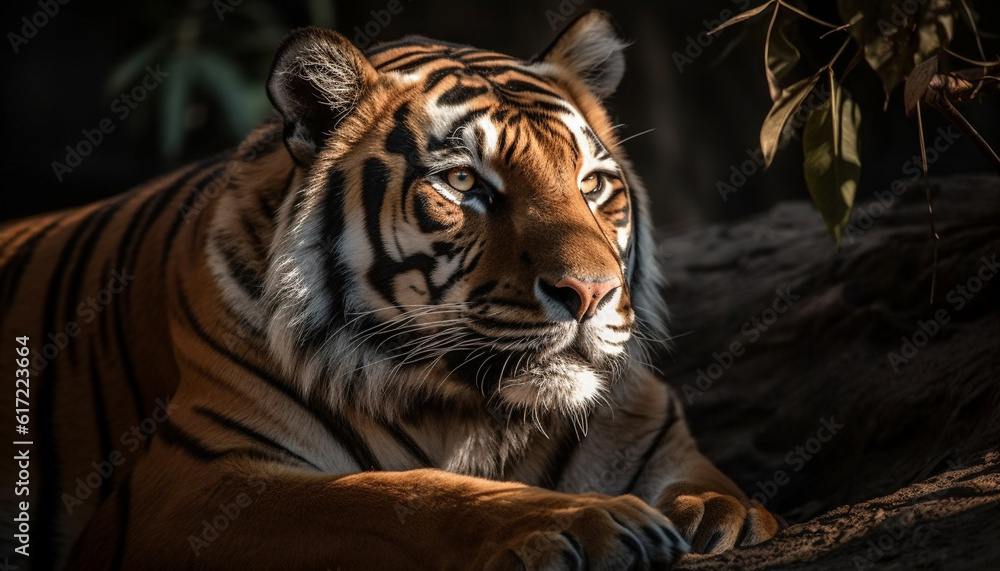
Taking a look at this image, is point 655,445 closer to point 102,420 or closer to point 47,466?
point 102,420

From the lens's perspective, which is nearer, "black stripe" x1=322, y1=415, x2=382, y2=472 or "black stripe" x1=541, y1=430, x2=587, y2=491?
"black stripe" x1=322, y1=415, x2=382, y2=472

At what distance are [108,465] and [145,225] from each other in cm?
55

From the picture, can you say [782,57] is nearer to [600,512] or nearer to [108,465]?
[600,512]

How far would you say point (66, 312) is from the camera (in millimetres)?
2277

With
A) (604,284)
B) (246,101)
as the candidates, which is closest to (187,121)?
(246,101)

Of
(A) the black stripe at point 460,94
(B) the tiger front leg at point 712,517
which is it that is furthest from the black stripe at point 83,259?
(B) the tiger front leg at point 712,517

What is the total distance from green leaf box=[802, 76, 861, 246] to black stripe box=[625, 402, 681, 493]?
502 millimetres

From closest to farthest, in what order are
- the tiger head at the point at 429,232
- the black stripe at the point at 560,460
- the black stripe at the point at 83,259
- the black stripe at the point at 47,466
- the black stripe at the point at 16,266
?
the tiger head at the point at 429,232, the black stripe at the point at 560,460, the black stripe at the point at 47,466, the black stripe at the point at 83,259, the black stripe at the point at 16,266
